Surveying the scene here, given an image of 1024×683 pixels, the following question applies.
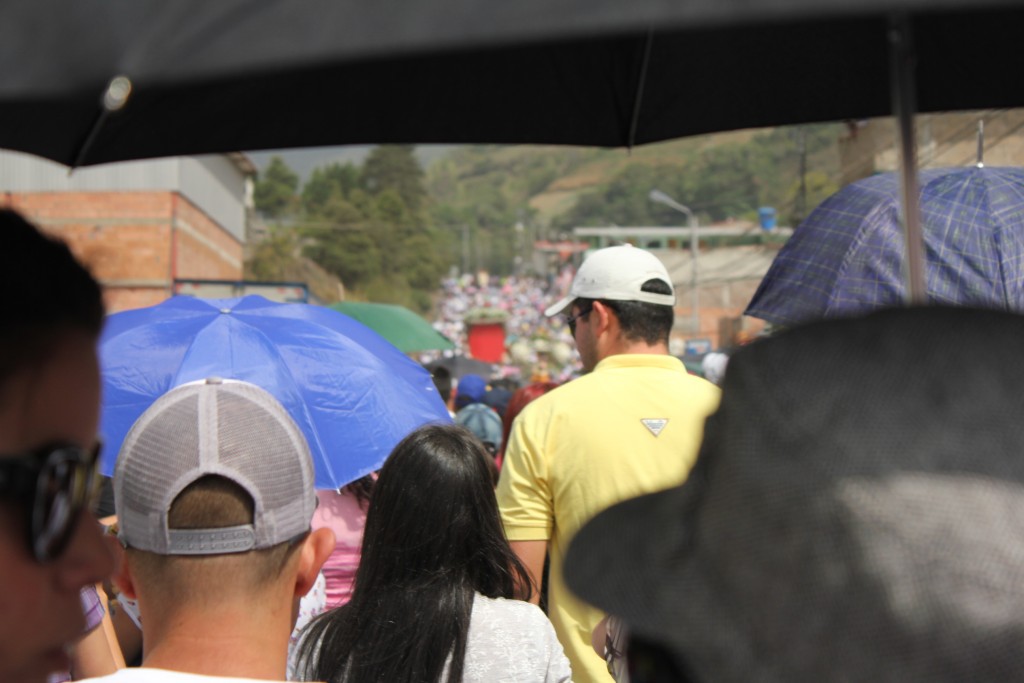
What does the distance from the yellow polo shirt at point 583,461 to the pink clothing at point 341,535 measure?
95 cm

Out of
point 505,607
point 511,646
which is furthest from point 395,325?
point 511,646

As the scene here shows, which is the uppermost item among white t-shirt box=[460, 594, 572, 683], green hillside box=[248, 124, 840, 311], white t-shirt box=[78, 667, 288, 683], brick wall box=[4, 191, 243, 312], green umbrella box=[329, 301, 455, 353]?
green hillside box=[248, 124, 840, 311]

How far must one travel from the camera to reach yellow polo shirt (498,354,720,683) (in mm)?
3637

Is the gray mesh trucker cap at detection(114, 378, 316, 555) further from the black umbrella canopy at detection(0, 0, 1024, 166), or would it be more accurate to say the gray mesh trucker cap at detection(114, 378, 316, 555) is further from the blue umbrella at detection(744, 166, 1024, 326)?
the blue umbrella at detection(744, 166, 1024, 326)

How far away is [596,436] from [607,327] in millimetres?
613

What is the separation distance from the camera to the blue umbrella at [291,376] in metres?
4.70

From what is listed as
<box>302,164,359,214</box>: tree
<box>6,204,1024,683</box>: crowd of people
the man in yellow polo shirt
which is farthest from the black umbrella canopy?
<box>302,164,359,214</box>: tree

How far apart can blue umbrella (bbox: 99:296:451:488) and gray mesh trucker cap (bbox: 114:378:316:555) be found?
2.18 metres

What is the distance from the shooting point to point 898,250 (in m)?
3.51

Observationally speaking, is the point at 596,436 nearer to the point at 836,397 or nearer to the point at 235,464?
the point at 235,464

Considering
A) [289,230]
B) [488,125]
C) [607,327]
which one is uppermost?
[289,230]

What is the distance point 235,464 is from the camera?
88.7 inches

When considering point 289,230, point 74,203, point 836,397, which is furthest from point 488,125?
point 289,230

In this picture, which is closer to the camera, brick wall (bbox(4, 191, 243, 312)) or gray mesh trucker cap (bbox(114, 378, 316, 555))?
gray mesh trucker cap (bbox(114, 378, 316, 555))
